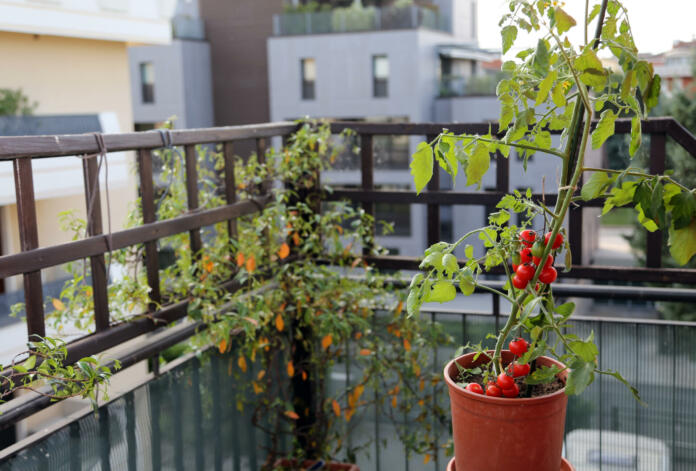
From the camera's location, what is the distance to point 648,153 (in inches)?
92.6

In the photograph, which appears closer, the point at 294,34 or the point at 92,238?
the point at 92,238

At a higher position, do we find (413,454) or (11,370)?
(11,370)

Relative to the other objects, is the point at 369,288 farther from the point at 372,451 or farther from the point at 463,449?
the point at 463,449

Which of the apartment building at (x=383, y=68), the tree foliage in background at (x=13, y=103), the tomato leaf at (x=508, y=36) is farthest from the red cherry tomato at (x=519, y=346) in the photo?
the apartment building at (x=383, y=68)

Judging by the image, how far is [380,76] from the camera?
16156 millimetres

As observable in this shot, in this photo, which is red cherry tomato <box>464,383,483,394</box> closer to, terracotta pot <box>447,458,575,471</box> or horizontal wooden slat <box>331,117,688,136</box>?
terracotta pot <box>447,458,575,471</box>

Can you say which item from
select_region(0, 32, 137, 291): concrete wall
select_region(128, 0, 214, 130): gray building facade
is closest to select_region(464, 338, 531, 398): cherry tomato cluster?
select_region(0, 32, 137, 291): concrete wall

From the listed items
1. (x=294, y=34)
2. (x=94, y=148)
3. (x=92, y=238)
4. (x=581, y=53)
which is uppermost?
(x=294, y=34)

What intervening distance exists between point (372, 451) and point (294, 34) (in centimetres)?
1534

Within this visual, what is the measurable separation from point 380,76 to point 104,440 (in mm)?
14922

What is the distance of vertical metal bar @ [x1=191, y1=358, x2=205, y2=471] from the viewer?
218 cm

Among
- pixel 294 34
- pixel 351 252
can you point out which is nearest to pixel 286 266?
pixel 351 252

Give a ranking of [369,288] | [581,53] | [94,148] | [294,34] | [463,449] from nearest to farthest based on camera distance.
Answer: [581,53]
[463,449]
[94,148]
[369,288]
[294,34]

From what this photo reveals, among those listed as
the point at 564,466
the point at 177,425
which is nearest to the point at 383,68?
the point at 177,425
